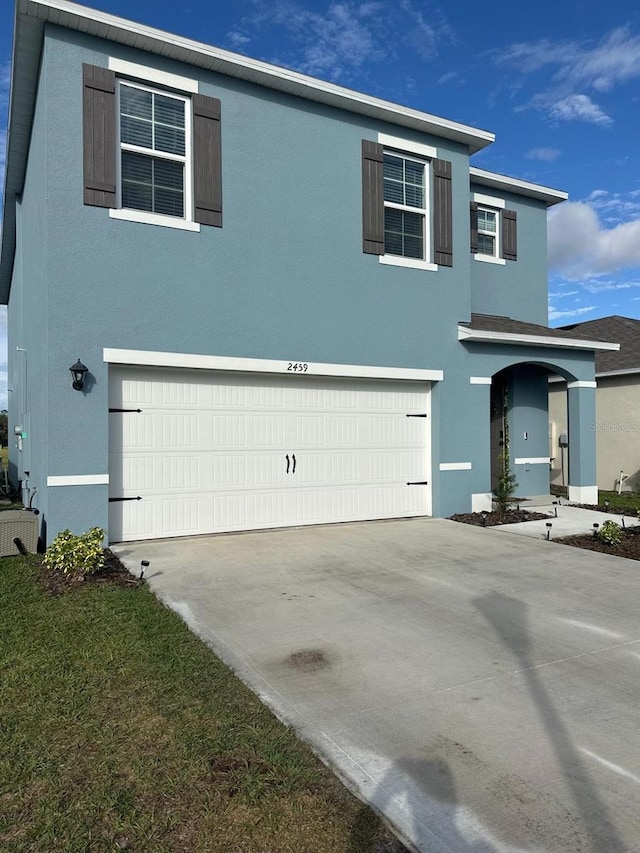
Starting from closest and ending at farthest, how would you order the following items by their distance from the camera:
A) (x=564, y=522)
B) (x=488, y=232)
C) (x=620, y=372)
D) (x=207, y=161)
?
1. (x=207, y=161)
2. (x=564, y=522)
3. (x=488, y=232)
4. (x=620, y=372)

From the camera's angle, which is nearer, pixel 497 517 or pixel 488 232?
pixel 497 517

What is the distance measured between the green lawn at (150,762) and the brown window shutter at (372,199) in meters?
6.74

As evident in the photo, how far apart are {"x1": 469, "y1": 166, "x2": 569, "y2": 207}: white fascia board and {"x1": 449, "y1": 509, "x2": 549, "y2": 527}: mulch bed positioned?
6.49 meters

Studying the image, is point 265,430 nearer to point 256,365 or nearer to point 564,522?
point 256,365

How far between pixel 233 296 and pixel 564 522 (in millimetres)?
6180

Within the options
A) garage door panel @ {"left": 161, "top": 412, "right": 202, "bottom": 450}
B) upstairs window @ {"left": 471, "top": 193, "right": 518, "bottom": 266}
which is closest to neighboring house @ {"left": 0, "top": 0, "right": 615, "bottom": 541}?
garage door panel @ {"left": 161, "top": 412, "right": 202, "bottom": 450}

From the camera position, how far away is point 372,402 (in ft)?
31.1

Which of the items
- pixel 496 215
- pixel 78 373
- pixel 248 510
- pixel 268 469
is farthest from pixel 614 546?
pixel 496 215

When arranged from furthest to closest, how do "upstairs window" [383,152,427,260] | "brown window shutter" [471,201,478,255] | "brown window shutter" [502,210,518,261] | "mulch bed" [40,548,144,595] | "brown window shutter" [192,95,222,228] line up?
"brown window shutter" [502,210,518,261] → "brown window shutter" [471,201,478,255] → "upstairs window" [383,152,427,260] → "brown window shutter" [192,95,222,228] → "mulch bed" [40,548,144,595]

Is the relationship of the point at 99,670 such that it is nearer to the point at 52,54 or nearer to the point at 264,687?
the point at 264,687

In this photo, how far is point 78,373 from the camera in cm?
703

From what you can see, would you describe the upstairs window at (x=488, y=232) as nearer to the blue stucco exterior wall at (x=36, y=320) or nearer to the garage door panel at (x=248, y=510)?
the garage door panel at (x=248, y=510)

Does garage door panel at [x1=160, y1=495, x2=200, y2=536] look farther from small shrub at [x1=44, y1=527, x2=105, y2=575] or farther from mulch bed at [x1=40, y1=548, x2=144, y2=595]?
small shrub at [x1=44, y1=527, x2=105, y2=575]

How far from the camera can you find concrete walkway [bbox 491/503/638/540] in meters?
8.64
